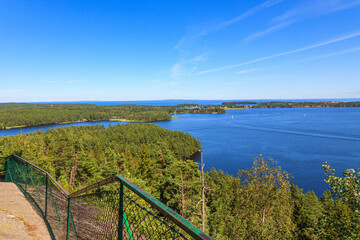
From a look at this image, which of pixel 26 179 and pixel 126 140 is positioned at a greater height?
pixel 26 179

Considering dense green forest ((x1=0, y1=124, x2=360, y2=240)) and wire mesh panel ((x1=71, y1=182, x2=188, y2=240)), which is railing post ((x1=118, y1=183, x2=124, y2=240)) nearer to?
wire mesh panel ((x1=71, y1=182, x2=188, y2=240))

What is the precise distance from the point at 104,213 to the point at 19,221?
3030mm

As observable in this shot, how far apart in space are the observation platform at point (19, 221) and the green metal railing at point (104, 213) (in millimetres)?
152

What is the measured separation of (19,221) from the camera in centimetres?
423

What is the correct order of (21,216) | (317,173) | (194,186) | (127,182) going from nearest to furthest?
(127,182) < (21,216) < (194,186) < (317,173)

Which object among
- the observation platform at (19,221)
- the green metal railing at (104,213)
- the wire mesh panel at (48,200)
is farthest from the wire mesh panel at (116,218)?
the observation platform at (19,221)

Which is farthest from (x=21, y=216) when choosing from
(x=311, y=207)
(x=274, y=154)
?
(x=274, y=154)

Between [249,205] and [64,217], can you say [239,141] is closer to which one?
[249,205]

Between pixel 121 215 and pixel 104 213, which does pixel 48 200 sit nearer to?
pixel 104 213

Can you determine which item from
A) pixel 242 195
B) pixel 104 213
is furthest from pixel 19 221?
pixel 242 195

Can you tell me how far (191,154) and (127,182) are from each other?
6675 cm

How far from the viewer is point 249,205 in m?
17.4

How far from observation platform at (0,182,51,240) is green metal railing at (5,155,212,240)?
6.0 inches

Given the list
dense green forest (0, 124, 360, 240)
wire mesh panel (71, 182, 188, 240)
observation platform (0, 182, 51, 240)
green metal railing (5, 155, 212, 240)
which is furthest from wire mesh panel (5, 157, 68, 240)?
dense green forest (0, 124, 360, 240)
